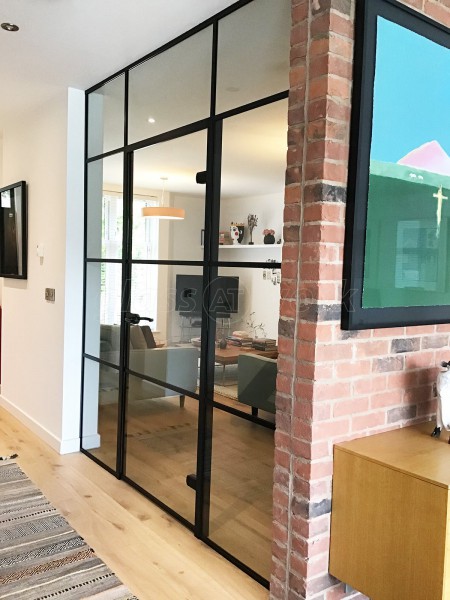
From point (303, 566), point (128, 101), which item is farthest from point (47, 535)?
point (128, 101)

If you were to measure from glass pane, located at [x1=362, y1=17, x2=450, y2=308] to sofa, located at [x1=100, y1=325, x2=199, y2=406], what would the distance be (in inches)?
42.2

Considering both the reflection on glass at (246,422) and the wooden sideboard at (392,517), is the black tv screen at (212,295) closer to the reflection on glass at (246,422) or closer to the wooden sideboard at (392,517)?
the reflection on glass at (246,422)

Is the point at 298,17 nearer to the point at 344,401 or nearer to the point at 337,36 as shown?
the point at 337,36

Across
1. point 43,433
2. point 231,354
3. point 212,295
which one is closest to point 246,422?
point 231,354

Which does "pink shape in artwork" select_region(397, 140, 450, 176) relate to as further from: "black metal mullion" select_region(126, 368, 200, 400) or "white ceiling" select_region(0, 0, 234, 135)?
"black metal mullion" select_region(126, 368, 200, 400)

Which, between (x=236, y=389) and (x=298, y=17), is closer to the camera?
(x=298, y=17)

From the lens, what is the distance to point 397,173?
1.93 metres

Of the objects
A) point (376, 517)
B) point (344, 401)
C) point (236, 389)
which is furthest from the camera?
point (236, 389)

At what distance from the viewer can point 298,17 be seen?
1.85 metres

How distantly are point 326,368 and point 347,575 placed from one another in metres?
0.73

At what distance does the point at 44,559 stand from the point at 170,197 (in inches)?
71.4

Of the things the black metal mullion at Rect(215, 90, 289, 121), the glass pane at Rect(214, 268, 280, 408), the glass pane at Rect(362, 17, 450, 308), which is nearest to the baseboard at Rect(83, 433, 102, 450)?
the glass pane at Rect(214, 268, 280, 408)

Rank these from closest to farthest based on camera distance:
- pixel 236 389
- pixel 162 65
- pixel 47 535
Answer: pixel 236 389
pixel 47 535
pixel 162 65

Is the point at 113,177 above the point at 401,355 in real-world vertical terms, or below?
above
